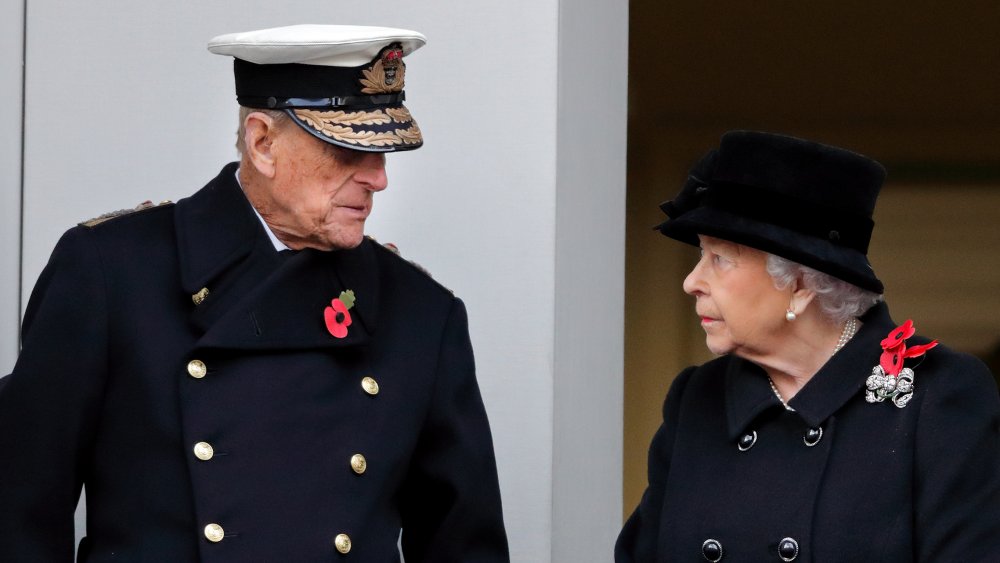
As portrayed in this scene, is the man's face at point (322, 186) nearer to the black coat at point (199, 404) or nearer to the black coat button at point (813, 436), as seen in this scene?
the black coat at point (199, 404)

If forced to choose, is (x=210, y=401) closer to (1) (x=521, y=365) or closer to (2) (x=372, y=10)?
(1) (x=521, y=365)

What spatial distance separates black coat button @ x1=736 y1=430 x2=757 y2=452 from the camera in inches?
120

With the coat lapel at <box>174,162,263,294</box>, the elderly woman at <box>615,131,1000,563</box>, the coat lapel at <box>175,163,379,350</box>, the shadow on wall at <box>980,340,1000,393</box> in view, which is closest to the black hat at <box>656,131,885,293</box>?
the elderly woman at <box>615,131,1000,563</box>

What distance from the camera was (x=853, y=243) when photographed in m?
2.95

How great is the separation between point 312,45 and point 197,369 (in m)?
0.64

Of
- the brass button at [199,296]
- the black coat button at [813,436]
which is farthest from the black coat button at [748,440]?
the brass button at [199,296]

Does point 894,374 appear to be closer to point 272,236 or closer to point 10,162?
point 272,236

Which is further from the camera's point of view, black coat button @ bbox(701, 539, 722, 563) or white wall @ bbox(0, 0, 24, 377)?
white wall @ bbox(0, 0, 24, 377)

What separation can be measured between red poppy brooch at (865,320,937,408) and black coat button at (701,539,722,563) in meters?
0.40

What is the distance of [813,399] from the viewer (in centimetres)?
297

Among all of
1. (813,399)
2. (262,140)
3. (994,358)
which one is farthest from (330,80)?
(994,358)

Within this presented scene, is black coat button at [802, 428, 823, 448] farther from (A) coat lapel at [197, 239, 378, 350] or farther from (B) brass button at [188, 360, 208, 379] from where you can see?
(B) brass button at [188, 360, 208, 379]

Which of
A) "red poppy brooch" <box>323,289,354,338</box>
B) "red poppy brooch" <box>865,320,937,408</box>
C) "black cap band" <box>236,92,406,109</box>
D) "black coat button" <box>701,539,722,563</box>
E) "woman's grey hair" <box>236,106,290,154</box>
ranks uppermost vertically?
"black cap band" <box>236,92,406,109</box>

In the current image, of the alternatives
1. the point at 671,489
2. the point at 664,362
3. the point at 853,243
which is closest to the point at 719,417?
the point at 671,489
